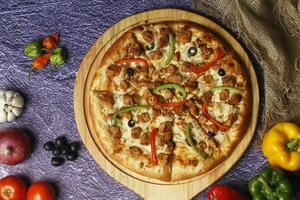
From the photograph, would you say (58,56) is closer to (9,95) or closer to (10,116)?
(9,95)

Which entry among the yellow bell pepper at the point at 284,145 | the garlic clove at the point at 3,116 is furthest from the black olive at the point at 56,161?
the yellow bell pepper at the point at 284,145

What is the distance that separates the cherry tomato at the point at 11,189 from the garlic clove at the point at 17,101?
578mm

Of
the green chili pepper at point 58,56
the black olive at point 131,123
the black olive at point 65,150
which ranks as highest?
the green chili pepper at point 58,56

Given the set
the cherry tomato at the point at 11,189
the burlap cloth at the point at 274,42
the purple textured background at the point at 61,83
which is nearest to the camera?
the burlap cloth at the point at 274,42

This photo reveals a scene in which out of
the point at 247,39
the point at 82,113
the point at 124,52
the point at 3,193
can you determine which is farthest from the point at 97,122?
the point at 247,39

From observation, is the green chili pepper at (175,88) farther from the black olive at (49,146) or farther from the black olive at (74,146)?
the black olive at (49,146)

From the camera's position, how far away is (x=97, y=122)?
4750mm

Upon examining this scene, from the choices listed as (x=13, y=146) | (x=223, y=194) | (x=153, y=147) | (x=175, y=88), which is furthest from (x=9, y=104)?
(x=223, y=194)

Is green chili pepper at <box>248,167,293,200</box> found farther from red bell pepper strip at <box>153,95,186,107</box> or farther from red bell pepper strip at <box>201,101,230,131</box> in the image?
red bell pepper strip at <box>153,95,186,107</box>

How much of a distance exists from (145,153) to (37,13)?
56.6 inches

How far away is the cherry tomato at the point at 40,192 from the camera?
480cm

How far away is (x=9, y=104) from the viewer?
4.89 m

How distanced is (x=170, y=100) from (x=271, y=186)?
38.7 inches

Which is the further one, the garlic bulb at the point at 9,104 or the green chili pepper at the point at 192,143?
the garlic bulb at the point at 9,104
